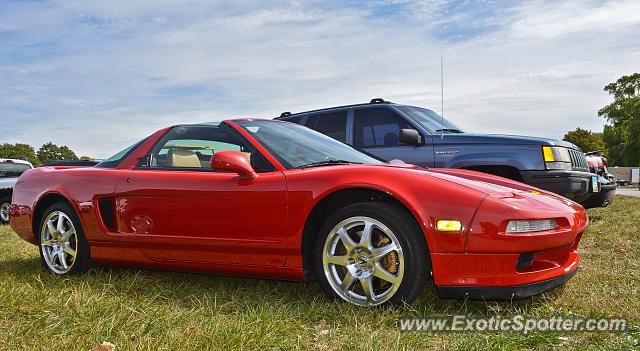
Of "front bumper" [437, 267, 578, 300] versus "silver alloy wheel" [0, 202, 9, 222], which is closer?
"front bumper" [437, 267, 578, 300]

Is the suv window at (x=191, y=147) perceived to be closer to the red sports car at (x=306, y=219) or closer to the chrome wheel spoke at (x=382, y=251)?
the red sports car at (x=306, y=219)

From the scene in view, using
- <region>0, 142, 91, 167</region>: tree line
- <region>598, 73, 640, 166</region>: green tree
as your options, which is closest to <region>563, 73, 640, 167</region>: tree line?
<region>598, 73, 640, 166</region>: green tree

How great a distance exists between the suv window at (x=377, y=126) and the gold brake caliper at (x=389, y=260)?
375 cm

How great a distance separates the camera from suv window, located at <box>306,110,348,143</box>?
7.02 metres

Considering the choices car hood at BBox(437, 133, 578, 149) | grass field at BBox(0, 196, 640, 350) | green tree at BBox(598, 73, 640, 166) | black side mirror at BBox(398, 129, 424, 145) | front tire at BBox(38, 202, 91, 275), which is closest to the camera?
grass field at BBox(0, 196, 640, 350)

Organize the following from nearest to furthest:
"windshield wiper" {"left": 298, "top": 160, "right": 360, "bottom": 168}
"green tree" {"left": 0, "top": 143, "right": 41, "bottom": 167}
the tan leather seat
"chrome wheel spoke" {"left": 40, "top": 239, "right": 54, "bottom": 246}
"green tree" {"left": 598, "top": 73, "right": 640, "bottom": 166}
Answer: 1. "windshield wiper" {"left": 298, "top": 160, "right": 360, "bottom": 168}
2. the tan leather seat
3. "chrome wheel spoke" {"left": 40, "top": 239, "right": 54, "bottom": 246}
4. "green tree" {"left": 598, "top": 73, "right": 640, "bottom": 166}
5. "green tree" {"left": 0, "top": 143, "right": 41, "bottom": 167}

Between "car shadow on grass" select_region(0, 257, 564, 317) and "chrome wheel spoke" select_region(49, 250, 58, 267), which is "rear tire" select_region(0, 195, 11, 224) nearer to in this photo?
"car shadow on grass" select_region(0, 257, 564, 317)

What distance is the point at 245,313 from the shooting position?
115 inches

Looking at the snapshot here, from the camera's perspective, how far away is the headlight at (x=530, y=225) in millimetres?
2627

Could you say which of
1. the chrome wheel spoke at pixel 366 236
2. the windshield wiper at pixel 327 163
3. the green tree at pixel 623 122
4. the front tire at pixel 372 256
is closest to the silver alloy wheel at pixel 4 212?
the windshield wiper at pixel 327 163

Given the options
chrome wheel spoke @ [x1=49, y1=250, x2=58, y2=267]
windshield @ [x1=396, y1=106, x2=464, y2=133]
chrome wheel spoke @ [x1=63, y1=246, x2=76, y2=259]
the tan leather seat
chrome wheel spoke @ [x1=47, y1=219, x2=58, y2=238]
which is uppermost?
windshield @ [x1=396, y1=106, x2=464, y2=133]

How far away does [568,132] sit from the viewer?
6662 cm

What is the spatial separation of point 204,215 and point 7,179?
34.8 feet

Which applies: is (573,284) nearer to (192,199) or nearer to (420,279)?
(420,279)
